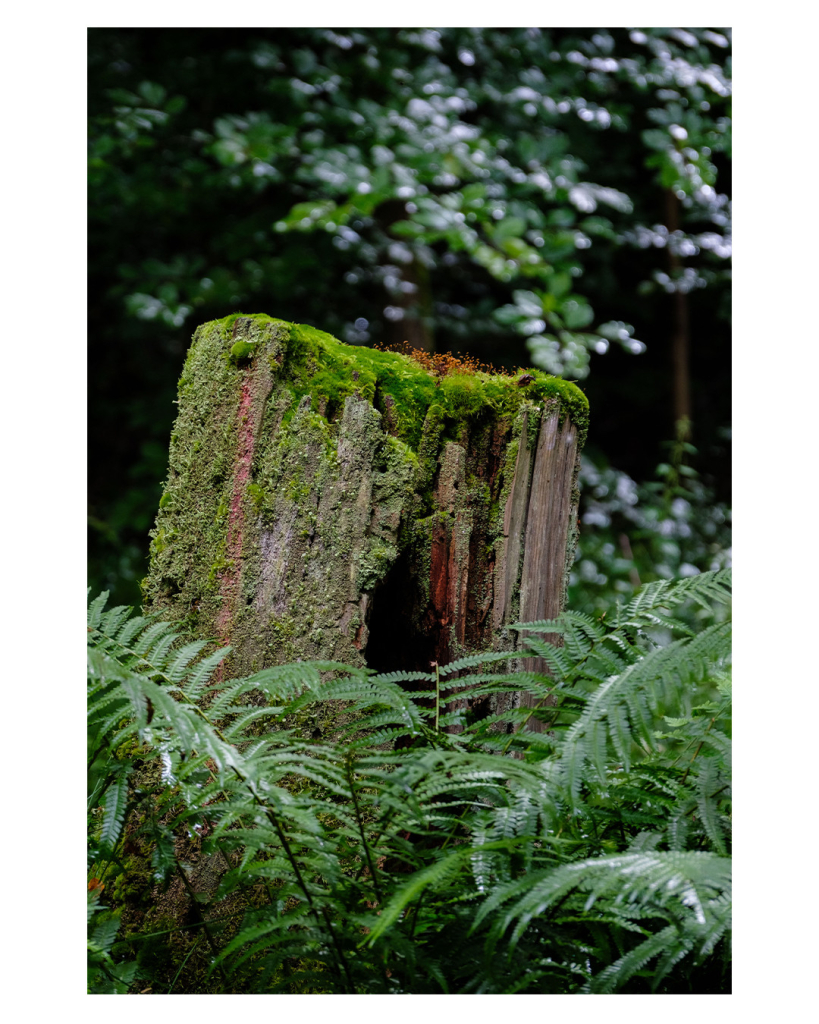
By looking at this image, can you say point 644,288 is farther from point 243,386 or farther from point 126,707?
point 126,707

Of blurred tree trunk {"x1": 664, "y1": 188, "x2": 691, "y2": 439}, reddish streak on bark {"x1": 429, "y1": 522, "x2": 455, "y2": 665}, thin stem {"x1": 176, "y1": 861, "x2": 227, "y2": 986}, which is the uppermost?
blurred tree trunk {"x1": 664, "y1": 188, "x2": 691, "y2": 439}

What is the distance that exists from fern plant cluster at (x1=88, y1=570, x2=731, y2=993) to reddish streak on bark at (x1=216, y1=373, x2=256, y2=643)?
Result: 138 mm

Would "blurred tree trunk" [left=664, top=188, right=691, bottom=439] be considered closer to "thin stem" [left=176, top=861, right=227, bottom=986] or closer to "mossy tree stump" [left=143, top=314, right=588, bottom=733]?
"mossy tree stump" [left=143, top=314, right=588, bottom=733]

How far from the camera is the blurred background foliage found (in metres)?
3.37

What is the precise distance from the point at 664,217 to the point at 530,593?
4207 mm

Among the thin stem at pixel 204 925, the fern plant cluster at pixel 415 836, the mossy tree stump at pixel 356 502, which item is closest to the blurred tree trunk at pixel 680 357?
the mossy tree stump at pixel 356 502

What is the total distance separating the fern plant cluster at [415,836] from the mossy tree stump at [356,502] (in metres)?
0.16

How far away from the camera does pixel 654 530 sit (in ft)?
14.8

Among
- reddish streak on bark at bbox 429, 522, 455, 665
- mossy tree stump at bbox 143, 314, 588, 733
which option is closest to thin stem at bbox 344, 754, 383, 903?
mossy tree stump at bbox 143, 314, 588, 733

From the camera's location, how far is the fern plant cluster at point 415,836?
1046 mm

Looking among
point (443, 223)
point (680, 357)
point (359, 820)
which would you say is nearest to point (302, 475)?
point (359, 820)

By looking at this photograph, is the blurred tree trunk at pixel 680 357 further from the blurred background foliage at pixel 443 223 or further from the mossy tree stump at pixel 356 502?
the mossy tree stump at pixel 356 502

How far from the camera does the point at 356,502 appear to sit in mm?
1646
